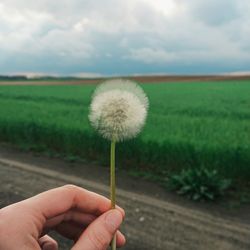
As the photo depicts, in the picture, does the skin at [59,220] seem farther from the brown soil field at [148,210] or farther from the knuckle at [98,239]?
the brown soil field at [148,210]

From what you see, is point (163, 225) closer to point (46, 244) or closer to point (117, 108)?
point (46, 244)

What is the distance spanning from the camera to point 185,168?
920 centimetres

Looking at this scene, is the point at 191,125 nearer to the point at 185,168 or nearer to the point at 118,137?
the point at 185,168

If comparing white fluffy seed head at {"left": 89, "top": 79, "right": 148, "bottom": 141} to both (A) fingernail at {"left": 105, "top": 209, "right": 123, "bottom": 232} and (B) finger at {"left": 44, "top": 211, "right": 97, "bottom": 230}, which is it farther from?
(B) finger at {"left": 44, "top": 211, "right": 97, "bottom": 230}

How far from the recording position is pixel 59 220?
1.71 metres

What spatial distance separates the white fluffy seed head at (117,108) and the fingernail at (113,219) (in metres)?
0.25

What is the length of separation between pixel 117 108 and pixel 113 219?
0.34m

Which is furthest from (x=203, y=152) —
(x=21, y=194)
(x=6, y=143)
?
(x=6, y=143)

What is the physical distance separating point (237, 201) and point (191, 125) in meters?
4.72

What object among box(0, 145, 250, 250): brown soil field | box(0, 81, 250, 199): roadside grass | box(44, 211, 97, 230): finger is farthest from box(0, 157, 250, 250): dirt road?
box(44, 211, 97, 230): finger

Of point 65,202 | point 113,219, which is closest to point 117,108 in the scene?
point 113,219

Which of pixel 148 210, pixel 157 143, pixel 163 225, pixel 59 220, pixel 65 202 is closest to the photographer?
pixel 65 202

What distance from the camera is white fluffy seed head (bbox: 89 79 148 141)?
4.25ft

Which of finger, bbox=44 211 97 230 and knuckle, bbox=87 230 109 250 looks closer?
knuckle, bbox=87 230 109 250
